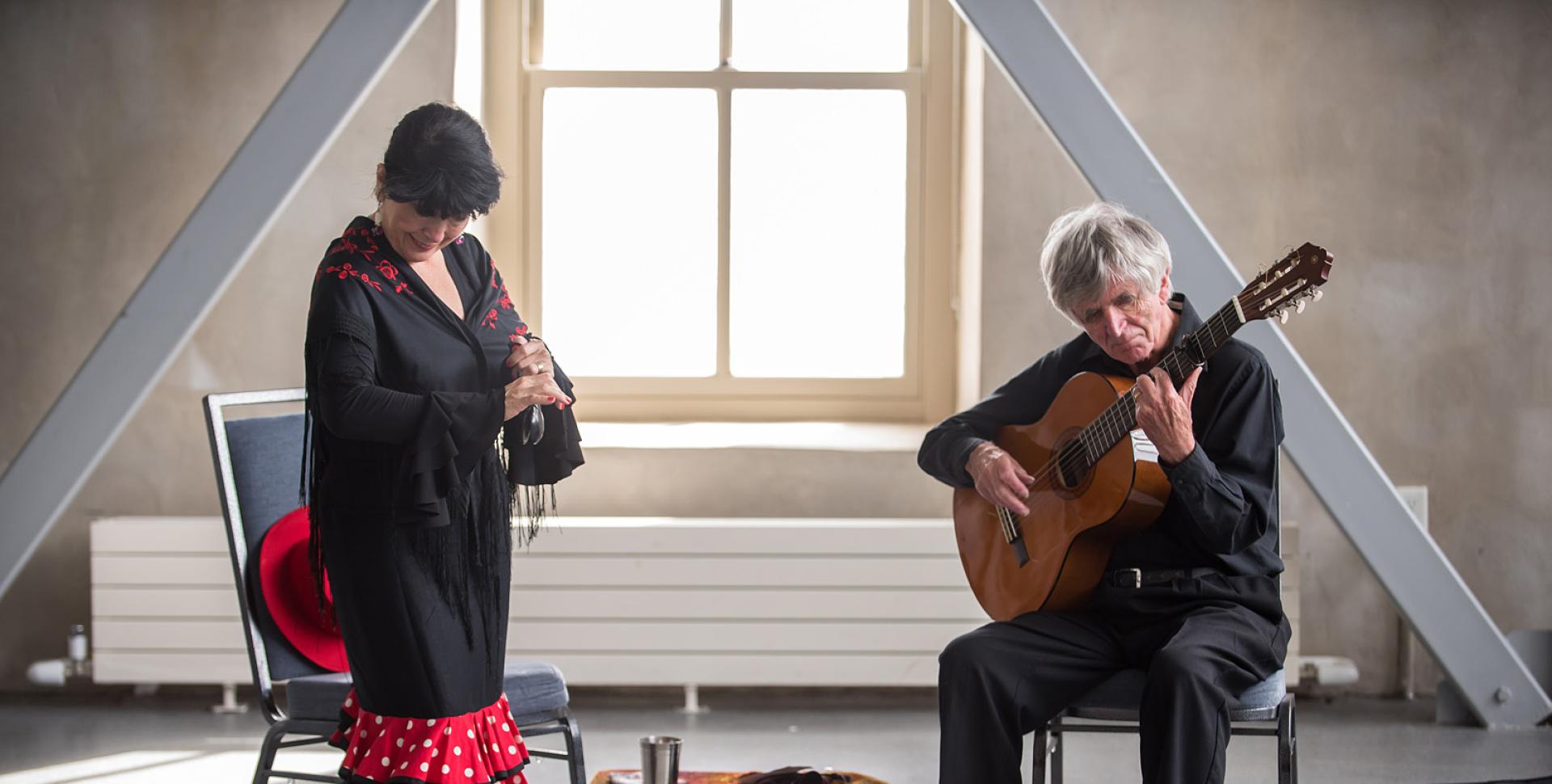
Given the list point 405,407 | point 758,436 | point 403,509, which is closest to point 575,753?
point 403,509

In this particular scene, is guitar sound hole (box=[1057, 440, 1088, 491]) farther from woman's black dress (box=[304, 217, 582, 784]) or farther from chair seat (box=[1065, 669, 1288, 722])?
woman's black dress (box=[304, 217, 582, 784])

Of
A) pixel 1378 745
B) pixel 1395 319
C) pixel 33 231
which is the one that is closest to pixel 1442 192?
pixel 1395 319

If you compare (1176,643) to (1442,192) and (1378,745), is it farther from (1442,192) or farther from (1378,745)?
(1442,192)

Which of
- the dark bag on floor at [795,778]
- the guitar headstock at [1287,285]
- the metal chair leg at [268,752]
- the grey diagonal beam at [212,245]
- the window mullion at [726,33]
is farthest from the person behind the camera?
the window mullion at [726,33]

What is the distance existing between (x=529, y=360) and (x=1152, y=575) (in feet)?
3.42

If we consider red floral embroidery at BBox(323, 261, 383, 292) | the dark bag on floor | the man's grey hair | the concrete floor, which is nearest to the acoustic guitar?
the man's grey hair

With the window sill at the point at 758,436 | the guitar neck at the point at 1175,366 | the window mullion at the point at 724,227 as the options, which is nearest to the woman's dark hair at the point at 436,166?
the guitar neck at the point at 1175,366

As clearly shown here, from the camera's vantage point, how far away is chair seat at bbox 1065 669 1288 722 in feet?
7.13

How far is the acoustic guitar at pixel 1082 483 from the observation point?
80.6 inches

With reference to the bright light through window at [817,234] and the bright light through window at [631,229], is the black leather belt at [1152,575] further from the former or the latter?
the bright light through window at [631,229]

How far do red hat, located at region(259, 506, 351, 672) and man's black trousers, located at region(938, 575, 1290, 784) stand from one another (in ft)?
3.46

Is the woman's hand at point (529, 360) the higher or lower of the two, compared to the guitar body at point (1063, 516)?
higher

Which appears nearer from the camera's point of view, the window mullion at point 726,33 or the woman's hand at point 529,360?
the woman's hand at point 529,360

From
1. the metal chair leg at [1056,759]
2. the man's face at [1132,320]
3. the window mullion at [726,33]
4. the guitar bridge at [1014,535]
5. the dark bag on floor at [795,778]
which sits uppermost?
the window mullion at [726,33]
